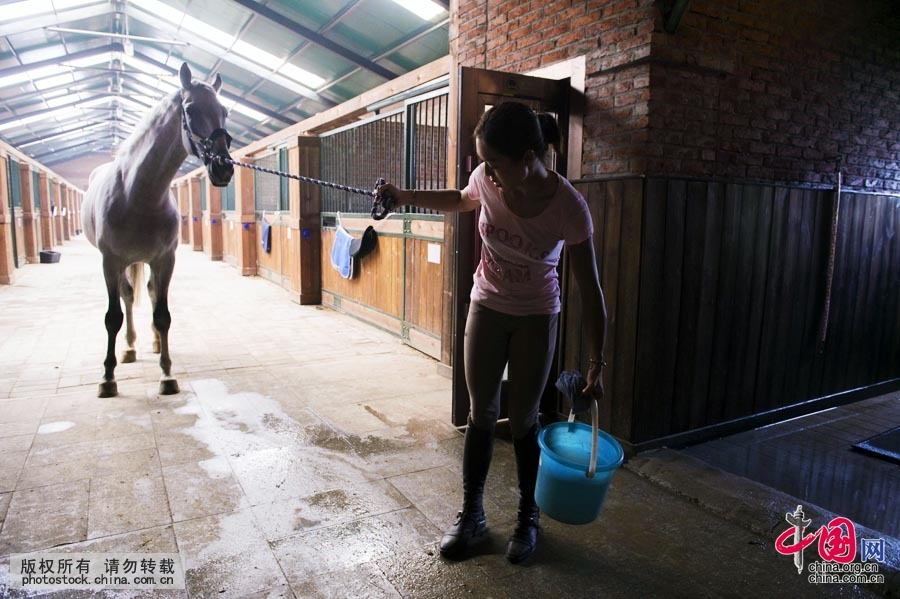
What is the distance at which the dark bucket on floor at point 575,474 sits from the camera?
1.90m

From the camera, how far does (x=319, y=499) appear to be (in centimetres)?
254

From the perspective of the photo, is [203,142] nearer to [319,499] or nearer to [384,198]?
[384,198]

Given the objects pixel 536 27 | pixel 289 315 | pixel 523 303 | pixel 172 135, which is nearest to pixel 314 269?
pixel 289 315

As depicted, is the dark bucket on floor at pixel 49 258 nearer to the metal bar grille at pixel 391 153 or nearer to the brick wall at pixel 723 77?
the metal bar grille at pixel 391 153

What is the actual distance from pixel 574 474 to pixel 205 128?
321 centimetres

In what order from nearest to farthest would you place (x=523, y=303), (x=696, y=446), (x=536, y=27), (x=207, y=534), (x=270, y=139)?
1. (x=523, y=303)
2. (x=207, y=534)
3. (x=696, y=446)
4. (x=536, y=27)
5. (x=270, y=139)

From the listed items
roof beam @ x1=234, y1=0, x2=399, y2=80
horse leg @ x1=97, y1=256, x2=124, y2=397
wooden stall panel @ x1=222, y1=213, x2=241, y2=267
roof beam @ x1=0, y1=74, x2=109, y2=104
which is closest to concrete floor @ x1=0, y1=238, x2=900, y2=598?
horse leg @ x1=97, y1=256, x2=124, y2=397

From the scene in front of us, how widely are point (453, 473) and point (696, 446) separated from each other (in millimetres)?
1560

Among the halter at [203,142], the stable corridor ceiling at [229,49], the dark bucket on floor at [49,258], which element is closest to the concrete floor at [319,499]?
the halter at [203,142]

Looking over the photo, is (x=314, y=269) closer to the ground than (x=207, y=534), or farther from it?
farther from it

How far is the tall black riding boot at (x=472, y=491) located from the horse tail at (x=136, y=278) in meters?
4.40

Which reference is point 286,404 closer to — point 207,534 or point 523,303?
point 207,534

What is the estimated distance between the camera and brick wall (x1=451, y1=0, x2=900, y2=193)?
2945 millimetres

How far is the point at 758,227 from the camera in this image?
3473mm
